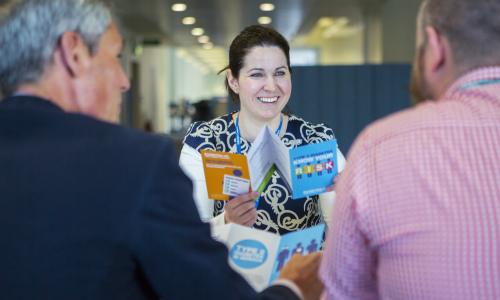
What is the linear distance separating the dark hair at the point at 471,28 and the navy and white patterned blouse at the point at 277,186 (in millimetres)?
1104

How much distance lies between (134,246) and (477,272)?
0.59 metres

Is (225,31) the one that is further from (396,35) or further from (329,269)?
(329,269)

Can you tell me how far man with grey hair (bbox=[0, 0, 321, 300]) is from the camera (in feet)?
3.36

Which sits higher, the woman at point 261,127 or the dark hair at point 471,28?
the dark hair at point 471,28

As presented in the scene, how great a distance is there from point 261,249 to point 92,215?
1.81 feet

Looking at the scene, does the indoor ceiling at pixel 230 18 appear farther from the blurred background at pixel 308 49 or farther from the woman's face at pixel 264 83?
the woman's face at pixel 264 83

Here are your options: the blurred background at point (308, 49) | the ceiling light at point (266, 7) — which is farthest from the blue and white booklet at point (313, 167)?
the ceiling light at point (266, 7)

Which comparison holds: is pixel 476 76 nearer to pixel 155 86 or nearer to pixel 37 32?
pixel 37 32

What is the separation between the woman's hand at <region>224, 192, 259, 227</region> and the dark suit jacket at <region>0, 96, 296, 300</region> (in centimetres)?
79

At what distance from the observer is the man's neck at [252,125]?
7.61 feet

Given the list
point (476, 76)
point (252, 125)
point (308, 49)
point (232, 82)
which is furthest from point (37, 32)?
point (308, 49)

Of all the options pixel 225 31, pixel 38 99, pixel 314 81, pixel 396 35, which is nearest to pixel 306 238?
pixel 38 99

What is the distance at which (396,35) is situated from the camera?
10398 millimetres

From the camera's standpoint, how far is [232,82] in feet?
8.15
